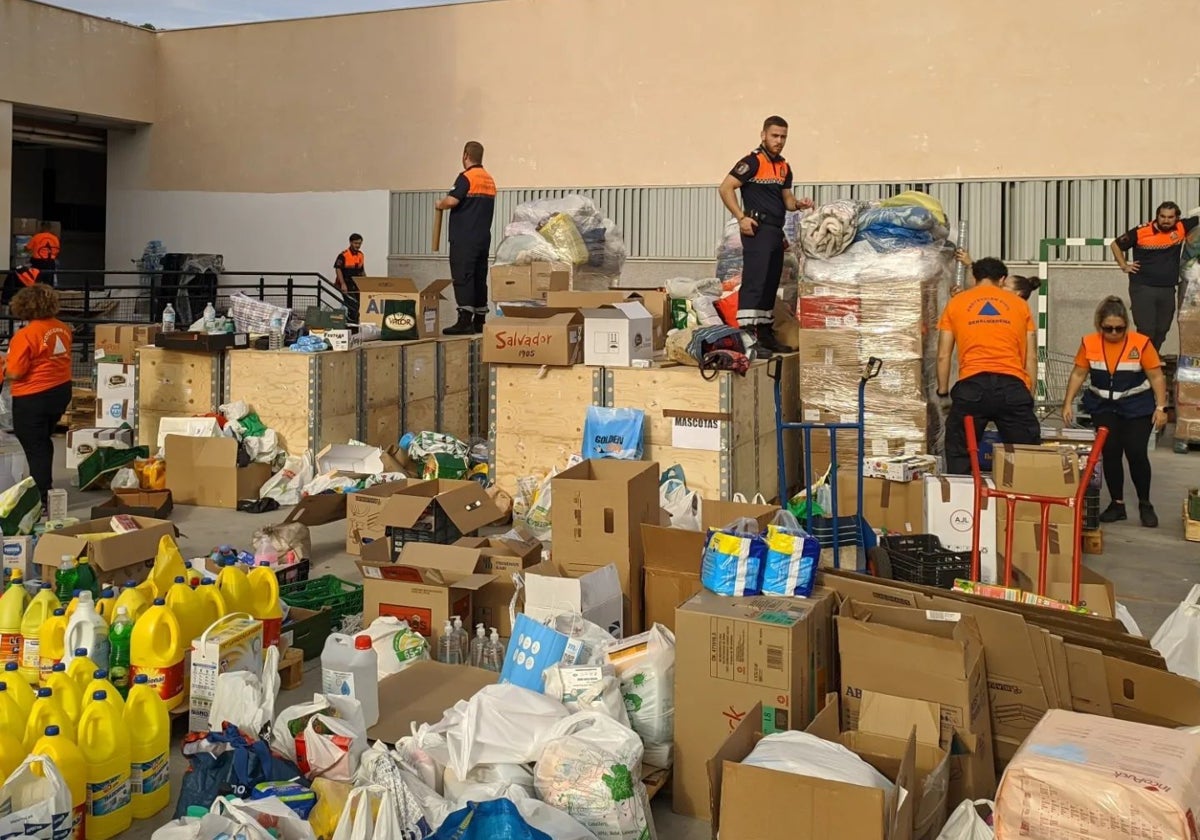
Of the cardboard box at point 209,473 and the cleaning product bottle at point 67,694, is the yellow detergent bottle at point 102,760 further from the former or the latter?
the cardboard box at point 209,473

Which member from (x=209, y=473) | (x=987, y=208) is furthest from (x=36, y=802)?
(x=987, y=208)

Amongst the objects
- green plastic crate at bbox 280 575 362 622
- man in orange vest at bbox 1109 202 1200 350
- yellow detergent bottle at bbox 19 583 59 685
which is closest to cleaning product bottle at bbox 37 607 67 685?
yellow detergent bottle at bbox 19 583 59 685

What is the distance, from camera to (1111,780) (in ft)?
7.34

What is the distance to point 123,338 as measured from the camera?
9.28 m

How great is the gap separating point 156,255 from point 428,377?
11830mm

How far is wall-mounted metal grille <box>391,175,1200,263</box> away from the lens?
1343 cm

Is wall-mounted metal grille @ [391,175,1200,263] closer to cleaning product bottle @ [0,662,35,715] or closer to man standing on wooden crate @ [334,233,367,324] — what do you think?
man standing on wooden crate @ [334,233,367,324]

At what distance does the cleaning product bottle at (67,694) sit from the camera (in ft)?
10.5

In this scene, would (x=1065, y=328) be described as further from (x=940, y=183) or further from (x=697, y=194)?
(x=697, y=194)

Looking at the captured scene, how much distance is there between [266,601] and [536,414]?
3.19 meters

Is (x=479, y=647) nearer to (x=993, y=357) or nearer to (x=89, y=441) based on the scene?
(x=993, y=357)

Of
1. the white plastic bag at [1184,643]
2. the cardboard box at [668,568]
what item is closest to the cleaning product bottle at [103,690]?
the cardboard box at [668,568]

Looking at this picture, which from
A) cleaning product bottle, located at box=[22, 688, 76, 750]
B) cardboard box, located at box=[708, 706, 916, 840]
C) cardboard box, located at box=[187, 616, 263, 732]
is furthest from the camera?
cardboard box, located at box=[187, 616, 263, 732]

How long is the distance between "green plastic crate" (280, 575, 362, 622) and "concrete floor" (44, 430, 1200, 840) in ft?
1.30
